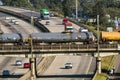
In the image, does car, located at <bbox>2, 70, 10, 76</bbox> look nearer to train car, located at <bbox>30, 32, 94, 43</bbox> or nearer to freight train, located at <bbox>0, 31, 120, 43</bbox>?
freight train, located at <bbox>0, 31, 120, 43</bbox>

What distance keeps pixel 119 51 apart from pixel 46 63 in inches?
892

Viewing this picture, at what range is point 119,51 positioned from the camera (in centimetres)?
9394

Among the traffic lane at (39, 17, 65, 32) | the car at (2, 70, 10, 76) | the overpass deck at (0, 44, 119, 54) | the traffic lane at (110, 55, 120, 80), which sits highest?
the overpass deck at (0, 44, 119, 54)

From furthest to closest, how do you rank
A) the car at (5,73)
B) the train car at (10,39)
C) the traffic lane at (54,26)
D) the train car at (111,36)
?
the traffic lane at (54,26) < the train car at (10,39) < the train car at (111,36) < the car at (5,73)

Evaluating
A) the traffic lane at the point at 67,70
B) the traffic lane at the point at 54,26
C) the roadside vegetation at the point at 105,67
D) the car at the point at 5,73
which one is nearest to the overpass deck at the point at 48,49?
the traffic lane at the point at 67,70

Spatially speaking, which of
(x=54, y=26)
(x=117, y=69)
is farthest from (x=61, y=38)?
(x=54, y=26)

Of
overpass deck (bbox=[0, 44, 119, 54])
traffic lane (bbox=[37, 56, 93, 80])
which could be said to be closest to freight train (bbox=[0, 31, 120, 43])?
traffic lane (bbox=[37, 56, 93, 80])

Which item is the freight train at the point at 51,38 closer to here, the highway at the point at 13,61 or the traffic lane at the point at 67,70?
the traffic lane at the point at 67,70

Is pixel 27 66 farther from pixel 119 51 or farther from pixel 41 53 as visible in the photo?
pixel 119 51

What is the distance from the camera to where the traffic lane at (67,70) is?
94.3 metres

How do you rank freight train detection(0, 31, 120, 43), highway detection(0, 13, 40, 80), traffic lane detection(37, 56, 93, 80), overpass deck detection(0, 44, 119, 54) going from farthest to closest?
freight train detection(0, 31, 120, 43)
highway detection(0, 13, 40, 80)
traffic lane detection(37, 56, 93, 80)
overpass deck detection(0, 44, 119, 54)

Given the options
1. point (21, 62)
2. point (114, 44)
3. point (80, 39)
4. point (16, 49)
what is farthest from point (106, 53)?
point (21, 62)

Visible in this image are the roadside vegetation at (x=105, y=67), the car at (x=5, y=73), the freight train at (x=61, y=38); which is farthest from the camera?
the freight train at (x=61, y=38)

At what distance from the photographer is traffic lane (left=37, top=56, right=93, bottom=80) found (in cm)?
9431
